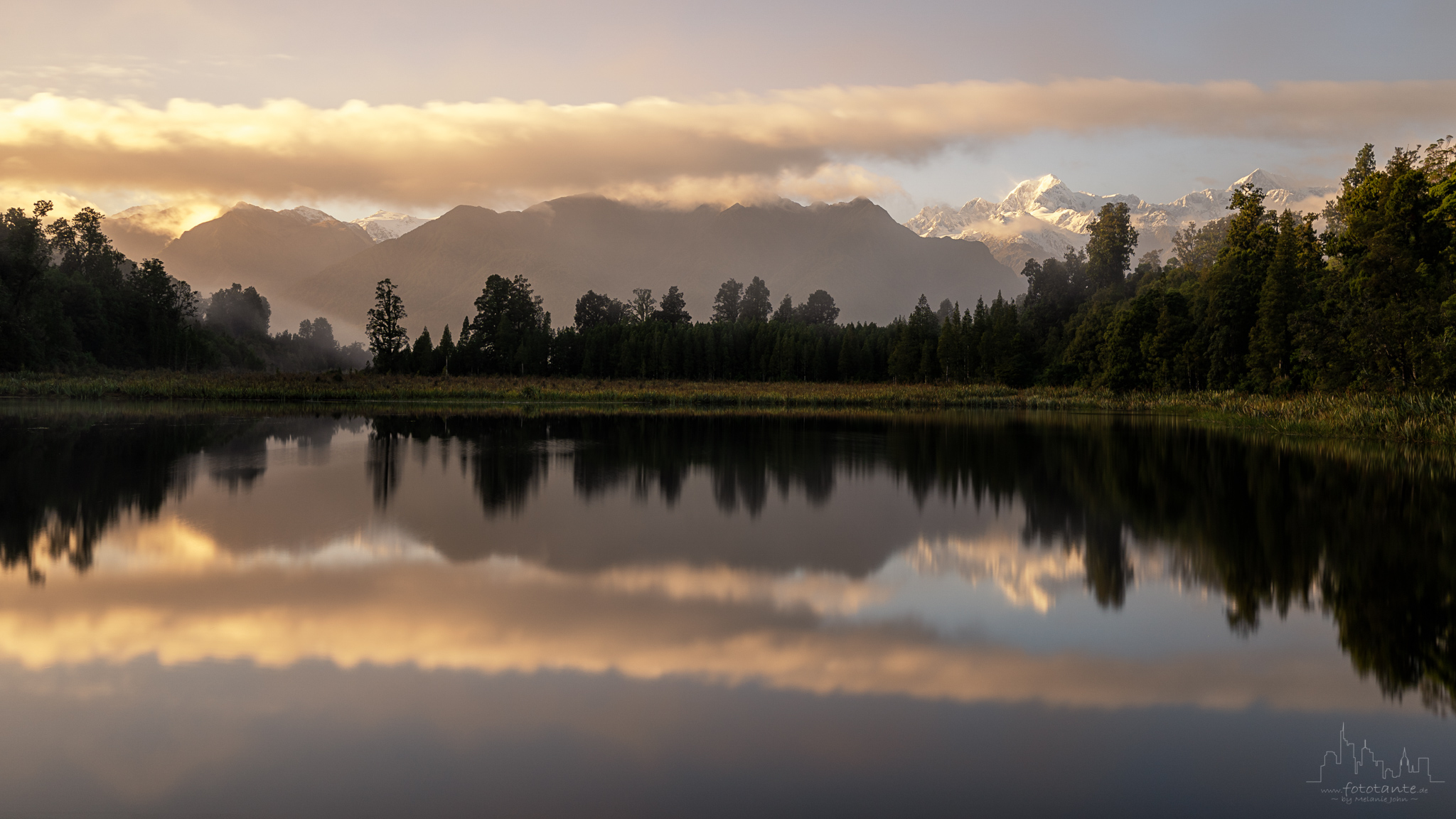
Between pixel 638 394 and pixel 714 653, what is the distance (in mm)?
65997

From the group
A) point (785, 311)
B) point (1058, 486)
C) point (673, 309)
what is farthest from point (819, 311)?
point (1058, 486)

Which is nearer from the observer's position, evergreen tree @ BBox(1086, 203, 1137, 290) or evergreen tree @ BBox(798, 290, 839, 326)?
evergreen tree @ BBox(1086, 203, 1137, 290)

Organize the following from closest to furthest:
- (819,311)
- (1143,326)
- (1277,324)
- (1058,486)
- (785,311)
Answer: (1058,486), (1277,324), (1143,326), (785,311), (819,311)

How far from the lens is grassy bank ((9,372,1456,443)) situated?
57406 mm

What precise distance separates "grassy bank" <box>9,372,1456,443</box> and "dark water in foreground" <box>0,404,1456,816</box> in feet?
116

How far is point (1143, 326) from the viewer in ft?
254

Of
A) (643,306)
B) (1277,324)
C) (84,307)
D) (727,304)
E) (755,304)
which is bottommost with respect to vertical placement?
(1277,324)

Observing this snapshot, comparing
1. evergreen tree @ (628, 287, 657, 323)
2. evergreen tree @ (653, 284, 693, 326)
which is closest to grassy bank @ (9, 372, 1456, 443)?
evergreen tree @ (653, 284, 693, 326)

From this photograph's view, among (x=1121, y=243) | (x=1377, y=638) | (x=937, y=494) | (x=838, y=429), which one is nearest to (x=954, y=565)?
(x=1377, y=638)

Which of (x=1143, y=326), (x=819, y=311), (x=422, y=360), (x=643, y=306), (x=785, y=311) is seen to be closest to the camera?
(x=1143, y=326)

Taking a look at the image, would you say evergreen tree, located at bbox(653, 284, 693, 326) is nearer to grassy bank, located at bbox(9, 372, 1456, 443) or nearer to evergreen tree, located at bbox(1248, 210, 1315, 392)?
grassy bank, located at bbox(9, 372, 1456, 443)

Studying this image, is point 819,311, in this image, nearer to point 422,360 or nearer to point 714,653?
point 422,360

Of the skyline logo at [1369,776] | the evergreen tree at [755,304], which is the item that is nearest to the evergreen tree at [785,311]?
the evergreen tree at [755,304]

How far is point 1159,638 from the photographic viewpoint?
852 cm
